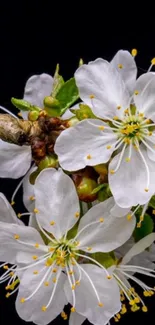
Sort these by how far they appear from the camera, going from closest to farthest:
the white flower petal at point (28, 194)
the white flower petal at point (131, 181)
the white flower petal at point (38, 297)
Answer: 1. the white flower petal at point (131, 181)
2. the white flower petal at point (38, 297)
3. the white flower petal at point (28, 194)

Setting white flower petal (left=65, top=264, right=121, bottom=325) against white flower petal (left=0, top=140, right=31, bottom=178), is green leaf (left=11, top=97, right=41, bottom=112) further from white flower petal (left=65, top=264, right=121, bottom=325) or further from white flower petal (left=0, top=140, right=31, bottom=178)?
white flower petal (left=65, top=264, right=121, bottom=325)

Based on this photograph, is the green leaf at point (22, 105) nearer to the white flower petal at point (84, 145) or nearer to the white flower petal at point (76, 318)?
the white flower petal at point (84, 145)

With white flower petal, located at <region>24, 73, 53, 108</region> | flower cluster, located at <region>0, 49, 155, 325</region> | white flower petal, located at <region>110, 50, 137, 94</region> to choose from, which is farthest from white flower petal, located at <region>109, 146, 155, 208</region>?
white flower petal, located at <region>24, 73, 53, 108</region>

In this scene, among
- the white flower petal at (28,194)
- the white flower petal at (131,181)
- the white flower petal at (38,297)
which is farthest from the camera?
the white flower petal at (28,194)

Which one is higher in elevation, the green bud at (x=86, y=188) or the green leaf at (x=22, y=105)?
the green leaf at (x=22, y=105)

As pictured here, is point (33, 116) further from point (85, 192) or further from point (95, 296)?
point (95, 296)

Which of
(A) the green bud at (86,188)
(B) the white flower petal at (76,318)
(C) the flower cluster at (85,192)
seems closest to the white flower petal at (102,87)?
(C) the flower cluster at (85,192)
